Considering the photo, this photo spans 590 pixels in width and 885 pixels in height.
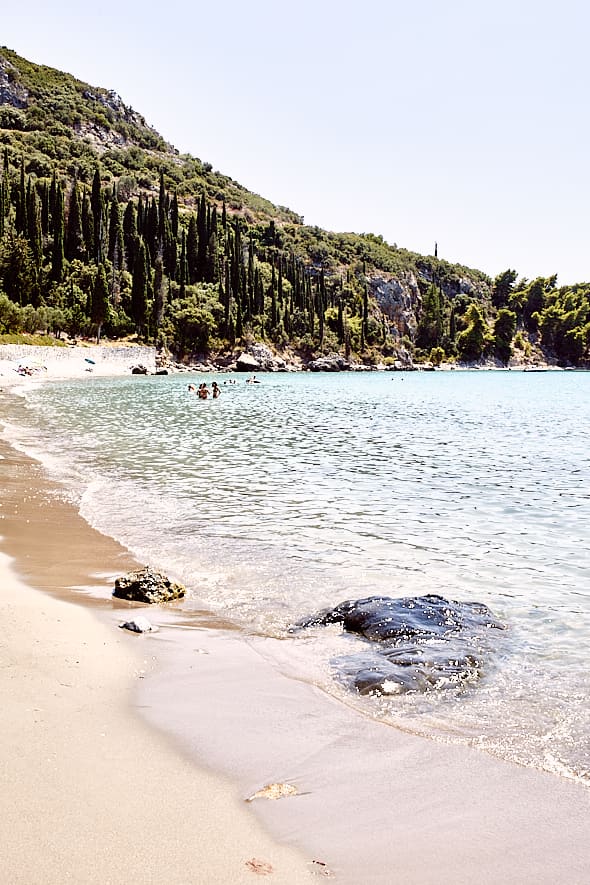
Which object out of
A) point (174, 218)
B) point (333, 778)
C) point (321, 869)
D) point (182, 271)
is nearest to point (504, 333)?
point (174, 218)

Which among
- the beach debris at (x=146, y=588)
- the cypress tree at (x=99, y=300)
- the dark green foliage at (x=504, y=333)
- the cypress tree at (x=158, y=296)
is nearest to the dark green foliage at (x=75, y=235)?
the cypress tree at (x=158, y=296)

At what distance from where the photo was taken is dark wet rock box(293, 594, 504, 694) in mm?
5445

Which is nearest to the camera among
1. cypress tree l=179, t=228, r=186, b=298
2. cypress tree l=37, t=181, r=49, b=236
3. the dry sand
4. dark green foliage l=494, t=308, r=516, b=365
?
the dry sand

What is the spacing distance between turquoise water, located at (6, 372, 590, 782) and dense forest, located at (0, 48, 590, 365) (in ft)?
185

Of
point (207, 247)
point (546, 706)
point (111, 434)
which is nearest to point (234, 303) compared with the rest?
point (207, 247)

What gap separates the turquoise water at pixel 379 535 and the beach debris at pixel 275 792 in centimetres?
122

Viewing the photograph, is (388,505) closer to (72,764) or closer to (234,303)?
(72,764)

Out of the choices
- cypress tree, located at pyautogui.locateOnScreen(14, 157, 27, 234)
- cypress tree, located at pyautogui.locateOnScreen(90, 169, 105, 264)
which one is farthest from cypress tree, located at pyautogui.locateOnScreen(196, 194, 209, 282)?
cypress tree, located at pyautogui.locateOnScreen(14, 157, 27, 234)

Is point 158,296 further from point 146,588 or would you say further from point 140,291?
point 146,588

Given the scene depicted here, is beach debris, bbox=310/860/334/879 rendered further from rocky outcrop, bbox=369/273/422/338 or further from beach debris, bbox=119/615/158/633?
rocky outcrop, bbox=369/273/422/338

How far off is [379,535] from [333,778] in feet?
22.0

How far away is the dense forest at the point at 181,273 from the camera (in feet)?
303

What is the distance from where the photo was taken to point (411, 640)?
20.5 feet

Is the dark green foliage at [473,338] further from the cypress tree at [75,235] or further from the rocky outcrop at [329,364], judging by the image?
the cypress tree at [75,235]
